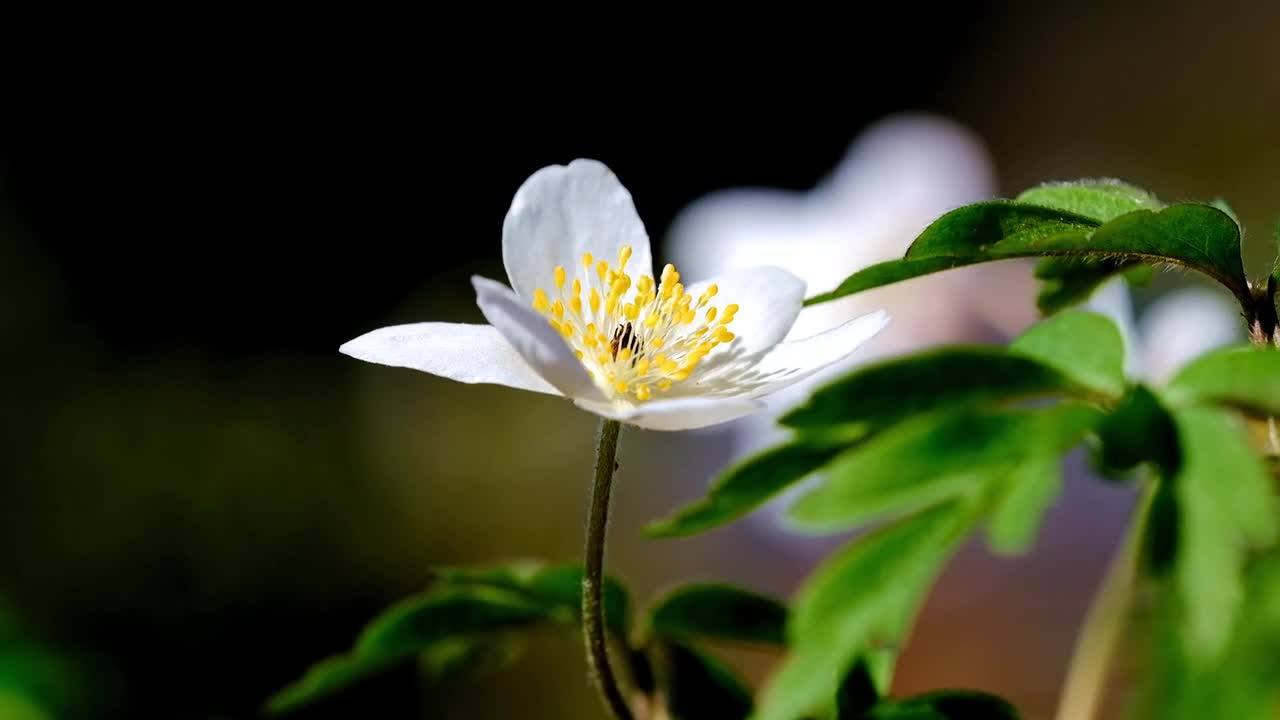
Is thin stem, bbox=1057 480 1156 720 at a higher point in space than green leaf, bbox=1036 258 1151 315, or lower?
lower

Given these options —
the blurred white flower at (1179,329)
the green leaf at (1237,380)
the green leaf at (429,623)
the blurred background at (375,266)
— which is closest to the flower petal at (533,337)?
the green leaf at (429,623)

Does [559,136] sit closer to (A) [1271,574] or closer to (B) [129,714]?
(B) [129,714]

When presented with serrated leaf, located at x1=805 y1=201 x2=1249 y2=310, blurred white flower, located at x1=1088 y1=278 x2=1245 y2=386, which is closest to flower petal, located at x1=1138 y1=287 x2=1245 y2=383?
blurred white flower, located at x1=1088 y1=278 x2=1245 y2=386

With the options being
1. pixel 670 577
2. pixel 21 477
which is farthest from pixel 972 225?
pixel 21 477

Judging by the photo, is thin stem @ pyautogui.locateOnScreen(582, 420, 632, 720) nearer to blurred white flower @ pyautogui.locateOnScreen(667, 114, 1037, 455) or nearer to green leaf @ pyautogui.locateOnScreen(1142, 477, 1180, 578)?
green leaf @ pyautogui.locateOnScreen(1142, 477, 1180, 578)

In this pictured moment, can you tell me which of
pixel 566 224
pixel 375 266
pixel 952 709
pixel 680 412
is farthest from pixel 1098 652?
pixel 375 266
